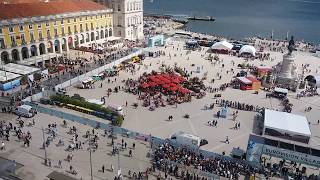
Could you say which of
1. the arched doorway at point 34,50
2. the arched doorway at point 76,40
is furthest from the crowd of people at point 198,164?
the arched doorway at point 76,40

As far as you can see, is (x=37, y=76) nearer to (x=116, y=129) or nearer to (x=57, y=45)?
(x=57, y=45)

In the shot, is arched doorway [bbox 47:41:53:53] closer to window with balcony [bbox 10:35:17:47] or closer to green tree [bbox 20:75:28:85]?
window with balcony [bbox 10:35:17:47]

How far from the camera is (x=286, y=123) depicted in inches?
1414

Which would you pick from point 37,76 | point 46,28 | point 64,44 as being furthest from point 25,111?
point 64,44

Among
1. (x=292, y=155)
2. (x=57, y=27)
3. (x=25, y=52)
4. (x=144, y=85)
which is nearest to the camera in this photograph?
(x=292, y=155)

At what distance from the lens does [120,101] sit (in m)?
45.8

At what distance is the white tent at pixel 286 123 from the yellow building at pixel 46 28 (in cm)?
3809

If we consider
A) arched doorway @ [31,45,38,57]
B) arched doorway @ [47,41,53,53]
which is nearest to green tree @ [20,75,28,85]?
arched doorway @ [31,45,38,57]

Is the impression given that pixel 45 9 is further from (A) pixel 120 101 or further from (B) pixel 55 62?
(A) pixel 120 101

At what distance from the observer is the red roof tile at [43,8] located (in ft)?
192

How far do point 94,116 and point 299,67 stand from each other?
40.6m

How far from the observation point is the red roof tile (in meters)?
58.4

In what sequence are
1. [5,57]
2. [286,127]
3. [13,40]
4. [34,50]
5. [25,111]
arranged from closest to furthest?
[286,127]
[25,111]
[13,40]
[5,57]
[34,50]

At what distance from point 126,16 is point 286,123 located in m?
50.9
